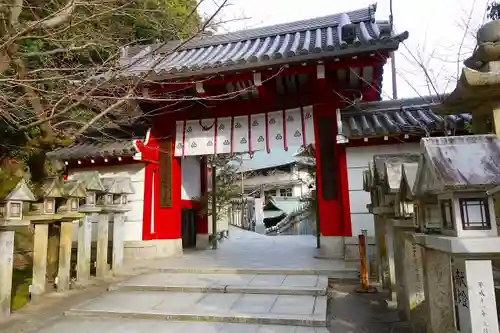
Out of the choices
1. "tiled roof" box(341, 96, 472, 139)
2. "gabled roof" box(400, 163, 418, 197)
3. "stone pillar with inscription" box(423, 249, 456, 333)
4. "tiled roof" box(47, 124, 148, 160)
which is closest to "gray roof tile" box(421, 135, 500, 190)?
"gabled roof" box(400, 163, 418, 197)

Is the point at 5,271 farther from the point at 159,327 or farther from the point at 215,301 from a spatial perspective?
the point at 215,301

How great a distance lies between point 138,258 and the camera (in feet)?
30.5

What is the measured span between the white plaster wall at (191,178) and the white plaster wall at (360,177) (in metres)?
5.35

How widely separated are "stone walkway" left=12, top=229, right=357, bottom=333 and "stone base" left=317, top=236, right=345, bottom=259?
13.0 inches

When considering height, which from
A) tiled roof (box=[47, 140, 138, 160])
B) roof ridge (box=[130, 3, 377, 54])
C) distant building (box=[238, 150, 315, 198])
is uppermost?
roof ridge (box=[130, 3, 377, 54])

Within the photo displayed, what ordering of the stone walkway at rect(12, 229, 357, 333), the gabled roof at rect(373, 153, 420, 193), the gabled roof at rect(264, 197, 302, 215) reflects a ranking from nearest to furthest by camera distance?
the gabled roof at rect(373, 153, 420, 193) → the stone walkway at rect(12, 229, 357, 333) → the gabled roof at rect(264, 197, 302, 215)

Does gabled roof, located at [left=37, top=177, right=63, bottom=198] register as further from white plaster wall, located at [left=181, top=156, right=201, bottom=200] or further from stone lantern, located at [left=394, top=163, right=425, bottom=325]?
stone lantern, located at [left=394, top=163, right=425, bottom=325]

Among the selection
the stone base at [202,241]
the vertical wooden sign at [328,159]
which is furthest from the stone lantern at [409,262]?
the stone base at [202,241]

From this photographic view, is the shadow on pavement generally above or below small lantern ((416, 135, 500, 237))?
below

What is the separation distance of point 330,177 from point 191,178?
5.48 metres

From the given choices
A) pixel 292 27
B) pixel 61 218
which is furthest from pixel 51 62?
pixel 292 27

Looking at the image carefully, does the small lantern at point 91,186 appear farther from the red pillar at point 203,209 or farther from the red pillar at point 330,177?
the red pillar at point 203,209

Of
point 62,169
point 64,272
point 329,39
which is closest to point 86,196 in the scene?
point 64,272

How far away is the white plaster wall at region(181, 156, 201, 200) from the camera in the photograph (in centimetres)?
1156
